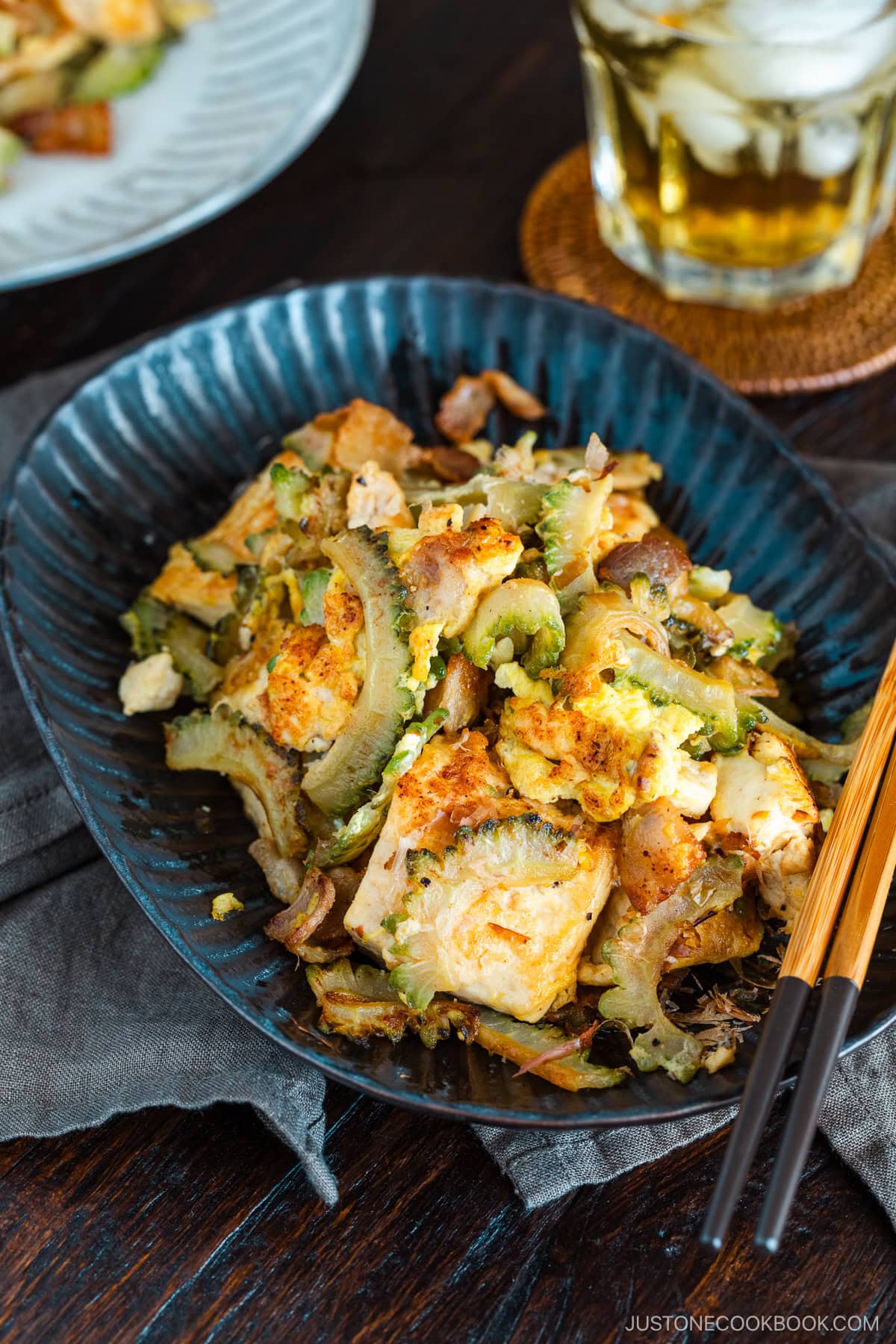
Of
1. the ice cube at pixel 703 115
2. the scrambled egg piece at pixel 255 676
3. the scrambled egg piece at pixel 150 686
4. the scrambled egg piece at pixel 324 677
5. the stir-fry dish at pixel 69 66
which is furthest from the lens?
the stir-fry dish at pixel 69 66

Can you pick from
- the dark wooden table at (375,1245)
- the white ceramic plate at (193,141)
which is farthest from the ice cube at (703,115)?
the dark wooden table at (375,1245)

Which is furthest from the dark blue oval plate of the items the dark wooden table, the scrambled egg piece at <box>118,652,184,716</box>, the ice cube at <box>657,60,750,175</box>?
the ice cube at <box>657,60,750,175</box>

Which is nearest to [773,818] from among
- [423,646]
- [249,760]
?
[423,646]

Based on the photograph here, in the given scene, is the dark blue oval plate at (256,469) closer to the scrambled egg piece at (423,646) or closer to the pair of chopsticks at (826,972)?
the pair of chopsticks at (826,972)

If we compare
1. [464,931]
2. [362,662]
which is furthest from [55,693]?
[464,931]

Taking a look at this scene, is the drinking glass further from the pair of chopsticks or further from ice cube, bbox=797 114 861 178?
the pair of chopsticks

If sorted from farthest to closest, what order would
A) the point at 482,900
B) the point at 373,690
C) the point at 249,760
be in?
the point at 249,760, the point at 373,690, the point at 482,900

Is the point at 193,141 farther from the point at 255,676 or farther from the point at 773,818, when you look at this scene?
the point at 773,818
